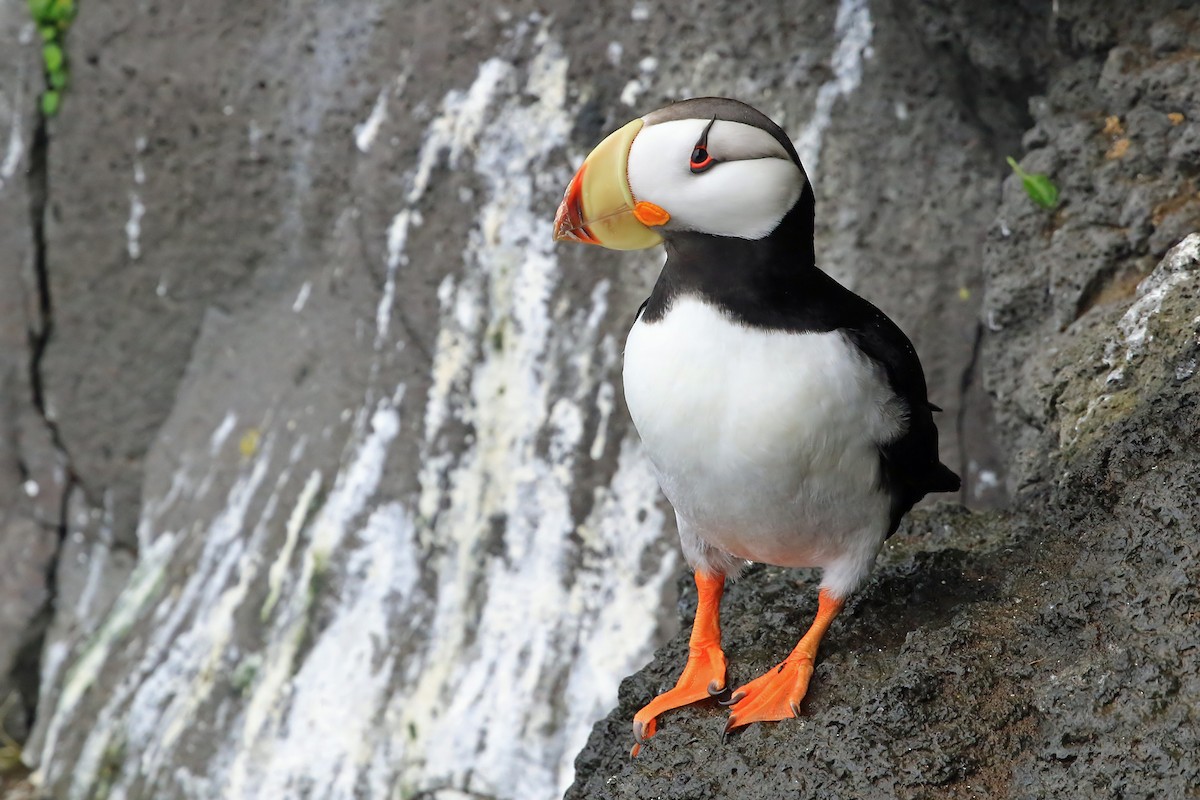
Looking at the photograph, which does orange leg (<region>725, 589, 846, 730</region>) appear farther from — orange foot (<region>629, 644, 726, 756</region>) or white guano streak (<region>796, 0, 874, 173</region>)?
white guano streak (<region>796, 0, 874, 173</region>)

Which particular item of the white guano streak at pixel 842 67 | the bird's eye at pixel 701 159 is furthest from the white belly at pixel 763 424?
the white guano streak at pixel 842 67

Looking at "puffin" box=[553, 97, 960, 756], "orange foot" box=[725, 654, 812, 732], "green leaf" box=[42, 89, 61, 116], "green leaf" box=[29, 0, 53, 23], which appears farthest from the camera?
"green leaf" box=[42, 89, 61, 116]

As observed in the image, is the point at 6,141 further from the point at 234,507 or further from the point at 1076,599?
the point at 1076,599

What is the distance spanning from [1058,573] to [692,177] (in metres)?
1.12

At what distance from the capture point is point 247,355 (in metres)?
Result: 5.55

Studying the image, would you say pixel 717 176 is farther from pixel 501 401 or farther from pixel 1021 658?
pixel 501 401

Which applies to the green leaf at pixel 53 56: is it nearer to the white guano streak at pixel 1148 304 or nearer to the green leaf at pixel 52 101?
the green leaf at pixel 52 101

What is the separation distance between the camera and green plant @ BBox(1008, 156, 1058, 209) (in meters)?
3.49

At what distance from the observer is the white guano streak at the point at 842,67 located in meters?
4.20

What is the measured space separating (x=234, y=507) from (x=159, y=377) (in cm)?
115

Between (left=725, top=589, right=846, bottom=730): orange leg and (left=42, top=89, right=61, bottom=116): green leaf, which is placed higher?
(left=42, top=89, right=61, bottom=116): green leaf

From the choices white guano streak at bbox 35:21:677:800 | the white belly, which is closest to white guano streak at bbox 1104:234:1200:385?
the white belly

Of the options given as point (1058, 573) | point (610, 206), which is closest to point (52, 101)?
point (610, 206)

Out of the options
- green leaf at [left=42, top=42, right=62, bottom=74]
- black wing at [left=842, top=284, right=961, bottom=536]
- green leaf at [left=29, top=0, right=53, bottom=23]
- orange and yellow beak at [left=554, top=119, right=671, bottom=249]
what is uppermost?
green leaf at [left=29, top=0, right=53, bottom=23]
